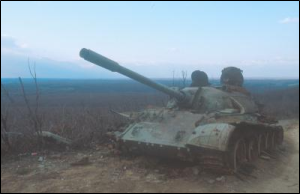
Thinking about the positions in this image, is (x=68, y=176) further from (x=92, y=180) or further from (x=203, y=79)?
(x=203, y=79)

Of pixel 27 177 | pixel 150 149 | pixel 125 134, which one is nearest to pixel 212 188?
pixel 150 149

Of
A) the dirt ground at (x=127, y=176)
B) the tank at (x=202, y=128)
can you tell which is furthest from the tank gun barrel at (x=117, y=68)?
the dirt ground at (x=127, y=176)

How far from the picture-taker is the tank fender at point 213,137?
709cm

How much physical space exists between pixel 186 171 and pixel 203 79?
12.3 feet

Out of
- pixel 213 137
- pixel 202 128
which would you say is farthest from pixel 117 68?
pixel 213 137

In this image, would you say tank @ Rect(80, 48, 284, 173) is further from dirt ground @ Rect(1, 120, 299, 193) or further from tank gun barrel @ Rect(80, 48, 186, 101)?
dirt ground @ Rect(1, 120, 299, 193)

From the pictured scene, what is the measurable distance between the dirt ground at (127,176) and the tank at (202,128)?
0.30 metres

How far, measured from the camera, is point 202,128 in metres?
7.55

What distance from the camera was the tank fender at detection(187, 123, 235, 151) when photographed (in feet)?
23.2

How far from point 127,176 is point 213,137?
1.77 metres

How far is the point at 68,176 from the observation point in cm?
750

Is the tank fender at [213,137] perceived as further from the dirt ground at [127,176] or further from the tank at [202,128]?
the dirt ground at [127,176]

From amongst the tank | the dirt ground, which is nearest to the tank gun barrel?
the tank

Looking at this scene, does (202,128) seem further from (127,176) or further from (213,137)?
(127,176)
